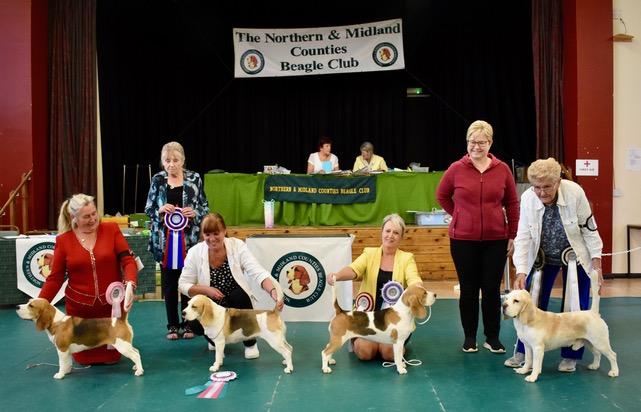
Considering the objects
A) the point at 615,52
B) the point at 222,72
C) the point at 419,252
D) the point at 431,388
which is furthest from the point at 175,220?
the point at 222,72

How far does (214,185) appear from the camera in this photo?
8.65 meters

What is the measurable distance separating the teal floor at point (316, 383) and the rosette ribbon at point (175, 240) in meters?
0.61

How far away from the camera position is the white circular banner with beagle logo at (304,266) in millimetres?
5211

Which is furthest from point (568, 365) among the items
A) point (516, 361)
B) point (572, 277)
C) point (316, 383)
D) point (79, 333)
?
point (79, 333)

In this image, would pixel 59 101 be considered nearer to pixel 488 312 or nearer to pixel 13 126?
pixel 13 126

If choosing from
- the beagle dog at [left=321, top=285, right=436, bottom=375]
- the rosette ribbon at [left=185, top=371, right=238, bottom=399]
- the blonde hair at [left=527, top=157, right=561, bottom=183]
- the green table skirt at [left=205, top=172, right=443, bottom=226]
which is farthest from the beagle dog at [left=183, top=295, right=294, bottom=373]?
the green table skirt at [left=205, top=172, right=443, bottom=226]

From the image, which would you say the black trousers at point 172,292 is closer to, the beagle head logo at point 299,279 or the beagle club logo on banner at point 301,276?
the beagle club logo on banner at point 301,276

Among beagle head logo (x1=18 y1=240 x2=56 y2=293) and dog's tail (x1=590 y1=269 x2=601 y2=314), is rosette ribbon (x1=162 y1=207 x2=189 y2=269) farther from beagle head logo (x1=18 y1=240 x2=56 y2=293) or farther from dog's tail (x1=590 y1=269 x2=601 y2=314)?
dog's tail (x1=590 y1=269 x2=601 y2=314)

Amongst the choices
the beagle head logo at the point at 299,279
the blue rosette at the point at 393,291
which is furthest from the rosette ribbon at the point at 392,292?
the beagle head logo at the point at 299,279

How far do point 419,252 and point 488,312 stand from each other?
11.6ft

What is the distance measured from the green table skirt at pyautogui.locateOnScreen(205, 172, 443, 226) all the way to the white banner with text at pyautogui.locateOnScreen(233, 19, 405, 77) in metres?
2.71

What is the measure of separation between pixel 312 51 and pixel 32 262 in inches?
245

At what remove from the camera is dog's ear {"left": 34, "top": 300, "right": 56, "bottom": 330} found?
3.61 meters

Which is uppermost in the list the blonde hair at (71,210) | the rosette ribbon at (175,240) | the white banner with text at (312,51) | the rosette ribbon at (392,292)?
the white banner with text at (312,51)
